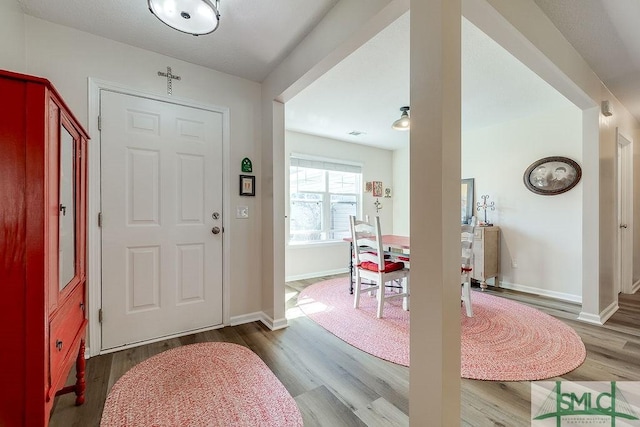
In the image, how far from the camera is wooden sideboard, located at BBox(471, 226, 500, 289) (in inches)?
146

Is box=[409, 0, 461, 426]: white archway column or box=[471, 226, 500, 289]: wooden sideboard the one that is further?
box=[471, 226, 500, 289]: wooden sideboard

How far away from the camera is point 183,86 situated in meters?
2.38

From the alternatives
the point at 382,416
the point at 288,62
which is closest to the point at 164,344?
the point at 382,416

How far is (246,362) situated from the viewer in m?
1.94

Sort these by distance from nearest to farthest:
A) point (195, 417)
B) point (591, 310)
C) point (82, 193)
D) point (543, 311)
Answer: point (195, 417) → point (82, 193) → point (591, 310) → point (543, 311)

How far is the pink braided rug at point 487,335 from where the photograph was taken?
1863 mm

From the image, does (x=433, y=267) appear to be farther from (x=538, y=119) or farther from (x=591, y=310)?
(x=538, y=119)

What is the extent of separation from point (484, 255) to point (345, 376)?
113 inches

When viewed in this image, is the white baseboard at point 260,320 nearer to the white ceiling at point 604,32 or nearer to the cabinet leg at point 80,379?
the cabinet leg at point 80,379

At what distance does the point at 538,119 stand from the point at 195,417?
473 centimetres

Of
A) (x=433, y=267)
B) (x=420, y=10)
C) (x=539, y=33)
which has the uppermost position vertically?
(x=539, y=33)

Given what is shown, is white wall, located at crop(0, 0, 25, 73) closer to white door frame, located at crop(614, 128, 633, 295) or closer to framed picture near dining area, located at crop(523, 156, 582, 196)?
framed picture near dining area, located at crop(523, 156, 582, 196)

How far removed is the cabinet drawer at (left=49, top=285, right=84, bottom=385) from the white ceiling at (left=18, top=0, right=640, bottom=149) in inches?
70.2

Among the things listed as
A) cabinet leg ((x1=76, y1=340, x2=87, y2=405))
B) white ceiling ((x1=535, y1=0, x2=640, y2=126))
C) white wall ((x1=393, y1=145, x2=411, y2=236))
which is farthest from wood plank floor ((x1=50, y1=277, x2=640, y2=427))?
white wall ((x1=393, y1=145, x2=411, y2=236))
